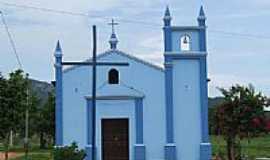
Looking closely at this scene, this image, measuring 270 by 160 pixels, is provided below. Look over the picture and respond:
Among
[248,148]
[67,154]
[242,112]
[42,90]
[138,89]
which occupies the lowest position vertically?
[67,154]

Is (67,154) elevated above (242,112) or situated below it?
below

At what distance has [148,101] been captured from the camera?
30938 millimetres

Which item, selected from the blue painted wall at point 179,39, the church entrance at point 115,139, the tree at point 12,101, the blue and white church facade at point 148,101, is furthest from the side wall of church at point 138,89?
the tree at point 12,101

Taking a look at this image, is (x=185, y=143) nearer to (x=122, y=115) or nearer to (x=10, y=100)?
(x=122, y=115)

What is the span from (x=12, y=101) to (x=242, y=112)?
10.2 metres

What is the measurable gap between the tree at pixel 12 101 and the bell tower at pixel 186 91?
260 inches

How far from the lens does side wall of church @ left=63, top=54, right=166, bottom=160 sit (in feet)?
101

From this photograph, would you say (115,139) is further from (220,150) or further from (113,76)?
(220,150)

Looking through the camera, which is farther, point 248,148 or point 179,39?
point 248,148

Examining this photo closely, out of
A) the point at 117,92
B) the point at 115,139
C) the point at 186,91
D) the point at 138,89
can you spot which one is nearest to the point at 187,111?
the point at 186,91

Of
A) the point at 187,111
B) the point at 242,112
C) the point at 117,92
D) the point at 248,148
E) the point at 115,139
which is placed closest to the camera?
the point at 242,112

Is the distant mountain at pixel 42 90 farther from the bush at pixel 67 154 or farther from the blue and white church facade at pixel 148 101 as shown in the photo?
the bush at pixel 67 154

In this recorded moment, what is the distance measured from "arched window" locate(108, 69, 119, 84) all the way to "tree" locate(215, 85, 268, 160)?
15.3 ft

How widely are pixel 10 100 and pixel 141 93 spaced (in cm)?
585
